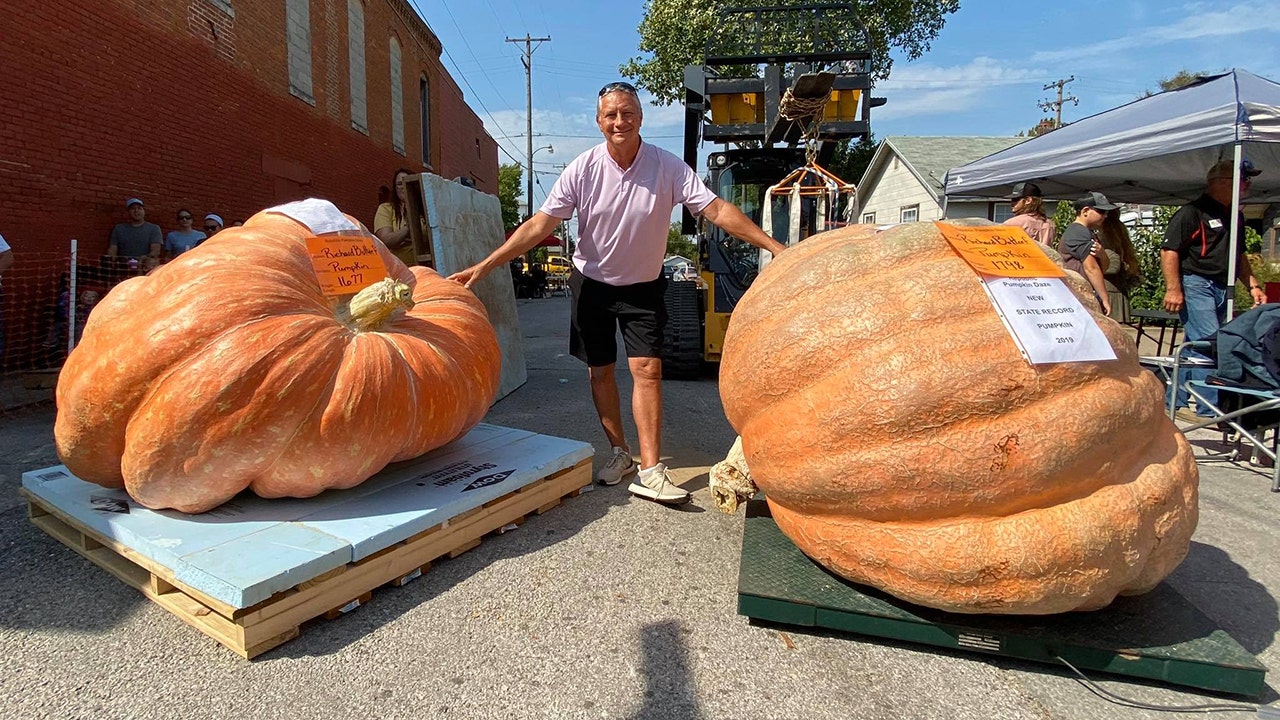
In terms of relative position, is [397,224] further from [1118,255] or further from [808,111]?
[1118,255]

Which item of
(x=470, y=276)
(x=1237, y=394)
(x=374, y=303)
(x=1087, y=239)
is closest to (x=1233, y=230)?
(x=1087, y=239)

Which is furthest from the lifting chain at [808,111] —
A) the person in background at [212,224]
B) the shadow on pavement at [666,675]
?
the person in background at [212,224]

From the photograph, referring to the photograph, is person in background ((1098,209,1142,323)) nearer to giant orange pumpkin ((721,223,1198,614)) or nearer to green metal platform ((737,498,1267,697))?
green metal platform ((737,498,1267,697))

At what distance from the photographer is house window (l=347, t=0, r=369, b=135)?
14.0 meters

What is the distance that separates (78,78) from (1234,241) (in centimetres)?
1039

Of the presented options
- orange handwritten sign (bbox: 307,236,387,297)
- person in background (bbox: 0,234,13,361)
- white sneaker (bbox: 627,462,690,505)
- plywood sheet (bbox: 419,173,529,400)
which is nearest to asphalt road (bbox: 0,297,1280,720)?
white sneaker (bbox: 627,462,690,505)

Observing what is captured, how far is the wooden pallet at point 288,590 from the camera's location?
6.23 ft

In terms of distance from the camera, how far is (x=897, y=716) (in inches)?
68.7

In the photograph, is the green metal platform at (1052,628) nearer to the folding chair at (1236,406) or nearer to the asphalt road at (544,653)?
the asphalt road at (544,653)

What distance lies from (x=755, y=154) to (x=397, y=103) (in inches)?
536

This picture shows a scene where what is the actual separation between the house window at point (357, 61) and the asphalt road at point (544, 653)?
44.2 feet

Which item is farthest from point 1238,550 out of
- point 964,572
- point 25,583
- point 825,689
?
point 25,583

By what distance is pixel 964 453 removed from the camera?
1.69 meters

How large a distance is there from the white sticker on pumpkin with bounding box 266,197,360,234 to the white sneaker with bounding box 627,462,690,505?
5.85 feet
